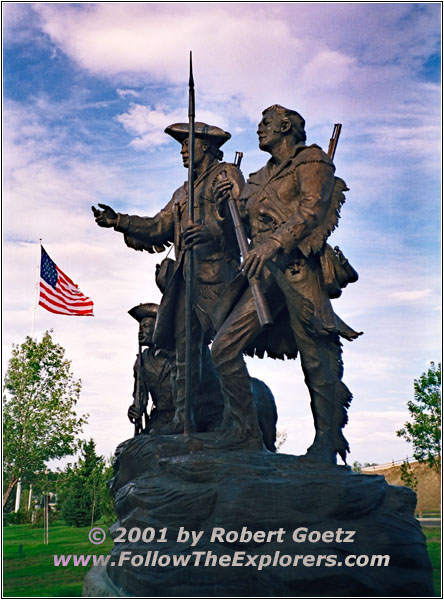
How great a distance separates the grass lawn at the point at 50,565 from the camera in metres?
8.58

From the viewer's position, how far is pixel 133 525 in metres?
4.90

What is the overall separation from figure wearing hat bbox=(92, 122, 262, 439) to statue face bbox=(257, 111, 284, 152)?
50 cm

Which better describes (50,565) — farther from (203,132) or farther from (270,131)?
(270,131)

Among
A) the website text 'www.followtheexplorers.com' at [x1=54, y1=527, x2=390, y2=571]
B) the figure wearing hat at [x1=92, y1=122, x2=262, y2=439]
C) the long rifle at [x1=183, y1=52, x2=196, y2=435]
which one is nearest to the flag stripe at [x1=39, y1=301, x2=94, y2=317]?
the figure wearing hat at [x1=92, y1=122, x2=262, y2=439]

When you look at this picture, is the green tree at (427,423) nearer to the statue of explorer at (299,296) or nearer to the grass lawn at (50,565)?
the grass lawn at (50,565)

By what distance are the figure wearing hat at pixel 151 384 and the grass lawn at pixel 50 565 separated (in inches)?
103

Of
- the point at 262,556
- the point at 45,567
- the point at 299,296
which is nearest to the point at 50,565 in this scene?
the point at 45,567

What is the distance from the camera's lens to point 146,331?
7371mm

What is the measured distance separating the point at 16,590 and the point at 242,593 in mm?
5481

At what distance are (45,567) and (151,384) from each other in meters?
5.39

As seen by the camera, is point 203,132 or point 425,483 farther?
point 425,483

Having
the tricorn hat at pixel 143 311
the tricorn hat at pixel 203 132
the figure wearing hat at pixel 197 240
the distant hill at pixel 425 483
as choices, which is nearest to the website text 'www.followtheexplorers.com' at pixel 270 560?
the figure wearing hat at pixel 197 240

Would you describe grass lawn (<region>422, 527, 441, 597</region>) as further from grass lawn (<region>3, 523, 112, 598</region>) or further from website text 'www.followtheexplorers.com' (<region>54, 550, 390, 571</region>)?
grass lawn (<region>3, 523, 112, 598</region>)

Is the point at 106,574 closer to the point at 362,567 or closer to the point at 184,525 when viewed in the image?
the point at 184,525
